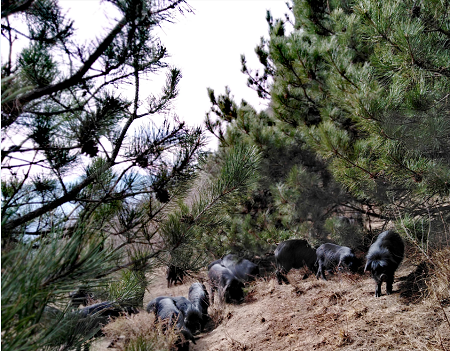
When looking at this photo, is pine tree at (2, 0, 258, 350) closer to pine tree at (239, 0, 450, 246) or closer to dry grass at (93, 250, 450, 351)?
dry grass at (93, 250, 450, 351)

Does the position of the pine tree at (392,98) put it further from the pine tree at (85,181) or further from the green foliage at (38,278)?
the green foliage at (38,278)

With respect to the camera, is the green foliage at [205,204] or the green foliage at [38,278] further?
the green foliage at [205,204]

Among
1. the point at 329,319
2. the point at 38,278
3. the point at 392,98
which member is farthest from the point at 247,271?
the point at 38,278

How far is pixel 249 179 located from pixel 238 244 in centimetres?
534

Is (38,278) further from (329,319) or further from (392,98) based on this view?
(392,98)

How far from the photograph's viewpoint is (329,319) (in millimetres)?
4066

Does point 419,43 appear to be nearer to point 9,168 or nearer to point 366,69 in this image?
point 366,69

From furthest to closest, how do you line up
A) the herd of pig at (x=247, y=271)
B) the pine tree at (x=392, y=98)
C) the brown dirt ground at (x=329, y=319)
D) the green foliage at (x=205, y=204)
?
the herd of pig at (x=247, y=271) < the pine tree at (x=392, y=98) < the brown dirt ground at (x=329, y=319) < the green foliage at (x=205, y=204)

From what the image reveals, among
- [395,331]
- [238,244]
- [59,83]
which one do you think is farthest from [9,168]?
[238,244]

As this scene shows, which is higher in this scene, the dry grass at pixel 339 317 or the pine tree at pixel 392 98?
the pine tree at pixel 392 98

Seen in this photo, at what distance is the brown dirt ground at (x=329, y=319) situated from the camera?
3.13 metres

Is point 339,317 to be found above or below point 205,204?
below

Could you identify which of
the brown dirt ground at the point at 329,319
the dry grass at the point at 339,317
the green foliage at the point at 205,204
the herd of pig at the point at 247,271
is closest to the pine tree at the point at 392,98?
the herd of pig at the point at 247,271

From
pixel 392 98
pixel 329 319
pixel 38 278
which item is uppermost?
pixel 392 98
